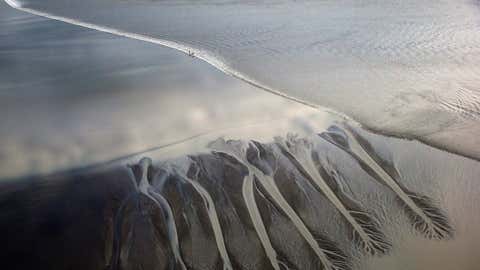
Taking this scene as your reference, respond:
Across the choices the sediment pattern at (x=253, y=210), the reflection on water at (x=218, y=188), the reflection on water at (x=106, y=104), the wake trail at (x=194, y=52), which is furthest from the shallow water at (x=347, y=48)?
the sediment pattern at (x=253, y=210)

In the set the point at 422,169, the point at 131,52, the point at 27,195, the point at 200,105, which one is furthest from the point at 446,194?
the point at 131,52

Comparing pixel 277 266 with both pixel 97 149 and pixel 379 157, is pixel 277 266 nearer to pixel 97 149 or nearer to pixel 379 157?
pixel 379 157

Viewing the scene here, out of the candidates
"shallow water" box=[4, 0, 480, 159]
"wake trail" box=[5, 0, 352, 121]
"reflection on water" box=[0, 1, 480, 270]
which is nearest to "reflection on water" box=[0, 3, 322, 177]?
"reflection on water" box=[0, 1, 480, 270]

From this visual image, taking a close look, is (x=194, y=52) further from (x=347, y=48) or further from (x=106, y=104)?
(x=347, y=48)

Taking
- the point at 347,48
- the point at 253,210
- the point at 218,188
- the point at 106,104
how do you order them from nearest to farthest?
the point at 253,210 → the point at 218,188 → the point at 106,104 → the point at 347,48

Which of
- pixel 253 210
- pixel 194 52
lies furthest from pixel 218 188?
pixel 194 52

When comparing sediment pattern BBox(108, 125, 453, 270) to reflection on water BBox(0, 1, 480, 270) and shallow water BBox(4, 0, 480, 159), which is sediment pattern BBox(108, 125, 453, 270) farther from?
shallow water BBox(4, 0, 480, 159)
